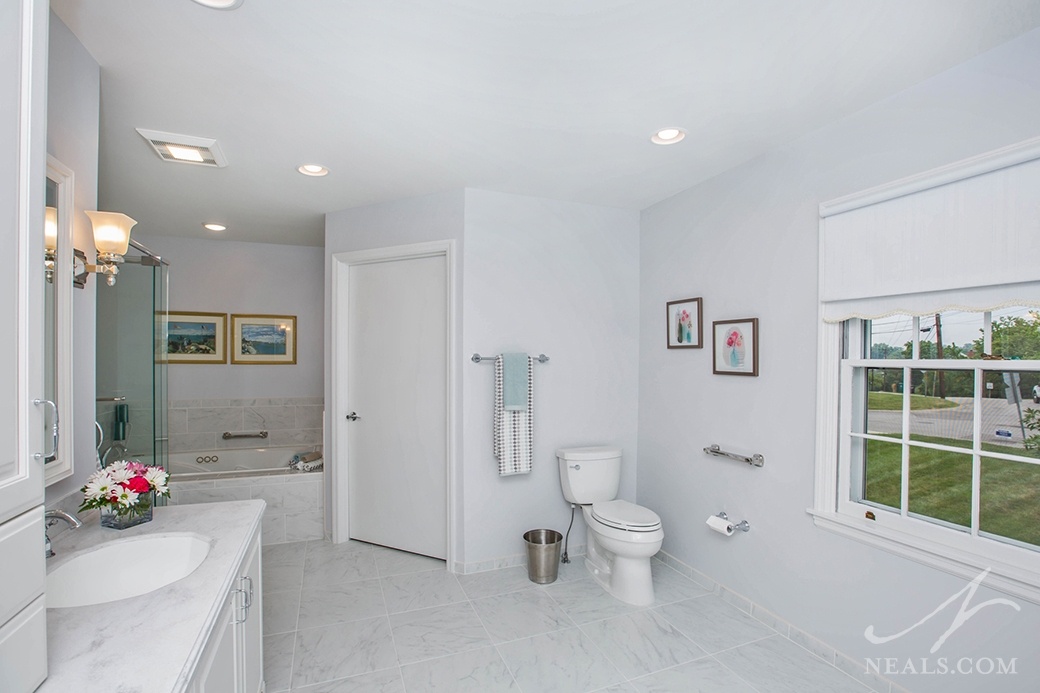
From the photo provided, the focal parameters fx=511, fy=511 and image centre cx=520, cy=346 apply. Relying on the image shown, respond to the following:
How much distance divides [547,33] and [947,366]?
186cm

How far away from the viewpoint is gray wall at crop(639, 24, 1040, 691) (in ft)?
5.71

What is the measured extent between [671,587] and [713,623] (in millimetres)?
388

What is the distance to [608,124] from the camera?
7.41ft

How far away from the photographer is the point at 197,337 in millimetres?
4543

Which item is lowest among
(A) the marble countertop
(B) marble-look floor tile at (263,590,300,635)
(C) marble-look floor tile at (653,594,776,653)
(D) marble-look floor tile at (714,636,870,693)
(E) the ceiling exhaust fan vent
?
(B) marble-look floor tile at (263,590,300,635)

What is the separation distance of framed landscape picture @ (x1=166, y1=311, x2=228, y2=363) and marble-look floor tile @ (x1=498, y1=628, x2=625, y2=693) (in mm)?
3716

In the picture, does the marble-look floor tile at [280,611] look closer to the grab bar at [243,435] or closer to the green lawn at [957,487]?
the grab bar at [243,435]

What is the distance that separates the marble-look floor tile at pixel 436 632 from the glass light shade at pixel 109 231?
2.00 metres

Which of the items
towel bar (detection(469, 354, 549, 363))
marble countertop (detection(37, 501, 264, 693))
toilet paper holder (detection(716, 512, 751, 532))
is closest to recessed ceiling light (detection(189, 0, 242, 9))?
marble countertop (detection(37, 501, 264, 693))

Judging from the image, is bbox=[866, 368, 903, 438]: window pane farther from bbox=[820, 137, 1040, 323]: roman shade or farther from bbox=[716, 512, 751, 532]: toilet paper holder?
bbox=[716, 512, 751, 532]: toilet paper holder

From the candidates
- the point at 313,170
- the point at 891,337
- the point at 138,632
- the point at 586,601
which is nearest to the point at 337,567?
the point at 586,601

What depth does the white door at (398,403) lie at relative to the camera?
3.33 m

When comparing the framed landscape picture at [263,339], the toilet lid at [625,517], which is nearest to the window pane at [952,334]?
the toilet lid at [625,517]

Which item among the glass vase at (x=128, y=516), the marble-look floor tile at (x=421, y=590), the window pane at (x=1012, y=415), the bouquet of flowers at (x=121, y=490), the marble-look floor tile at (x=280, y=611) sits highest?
the window pane at (x=1012, y=415)
